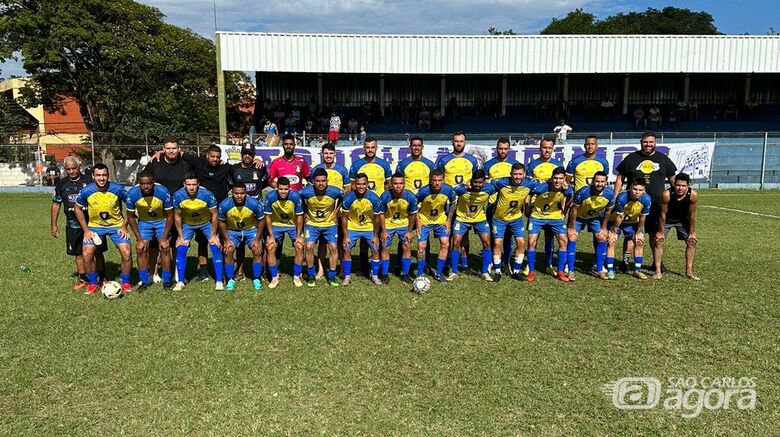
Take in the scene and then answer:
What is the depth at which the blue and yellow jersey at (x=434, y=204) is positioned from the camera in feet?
24.3

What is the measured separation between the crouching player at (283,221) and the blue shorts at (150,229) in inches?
55.3

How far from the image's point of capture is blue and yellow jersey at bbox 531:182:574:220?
7590 millimetres

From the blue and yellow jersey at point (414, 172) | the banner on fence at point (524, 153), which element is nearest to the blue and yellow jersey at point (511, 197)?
the blue and yellow jersey at point (414, 172)

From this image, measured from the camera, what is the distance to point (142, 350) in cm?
496

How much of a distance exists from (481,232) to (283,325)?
3314 millimetres

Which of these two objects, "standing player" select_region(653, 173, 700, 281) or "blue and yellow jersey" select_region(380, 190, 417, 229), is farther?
"standing player" select_region(653, 173, 700, 281)

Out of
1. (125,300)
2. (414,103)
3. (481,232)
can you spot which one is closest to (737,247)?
(481,232)

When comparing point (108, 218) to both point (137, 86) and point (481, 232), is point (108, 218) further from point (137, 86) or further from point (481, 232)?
point (137, 86)

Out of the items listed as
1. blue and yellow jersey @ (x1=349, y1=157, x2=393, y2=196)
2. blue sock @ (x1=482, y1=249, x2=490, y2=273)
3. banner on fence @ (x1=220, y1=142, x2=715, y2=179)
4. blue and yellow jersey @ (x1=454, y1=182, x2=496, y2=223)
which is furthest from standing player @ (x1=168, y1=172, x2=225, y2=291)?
banner on fence @ (x1=220, y1=142, x2=715, y2=179)

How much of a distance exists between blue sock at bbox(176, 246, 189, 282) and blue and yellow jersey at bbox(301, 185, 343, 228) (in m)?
1.69

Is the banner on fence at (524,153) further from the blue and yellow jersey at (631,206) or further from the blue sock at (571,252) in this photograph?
the blue sock at (571,252)

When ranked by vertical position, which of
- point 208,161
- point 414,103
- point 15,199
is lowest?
point 15,199

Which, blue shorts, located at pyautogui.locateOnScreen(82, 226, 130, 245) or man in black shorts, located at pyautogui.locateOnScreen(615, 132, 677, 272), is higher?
man in black shorts, located at pyautogui.locateOnScreen(615, 132, 677, 272)

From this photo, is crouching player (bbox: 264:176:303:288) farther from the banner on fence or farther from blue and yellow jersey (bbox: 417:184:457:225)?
the banner on fence
